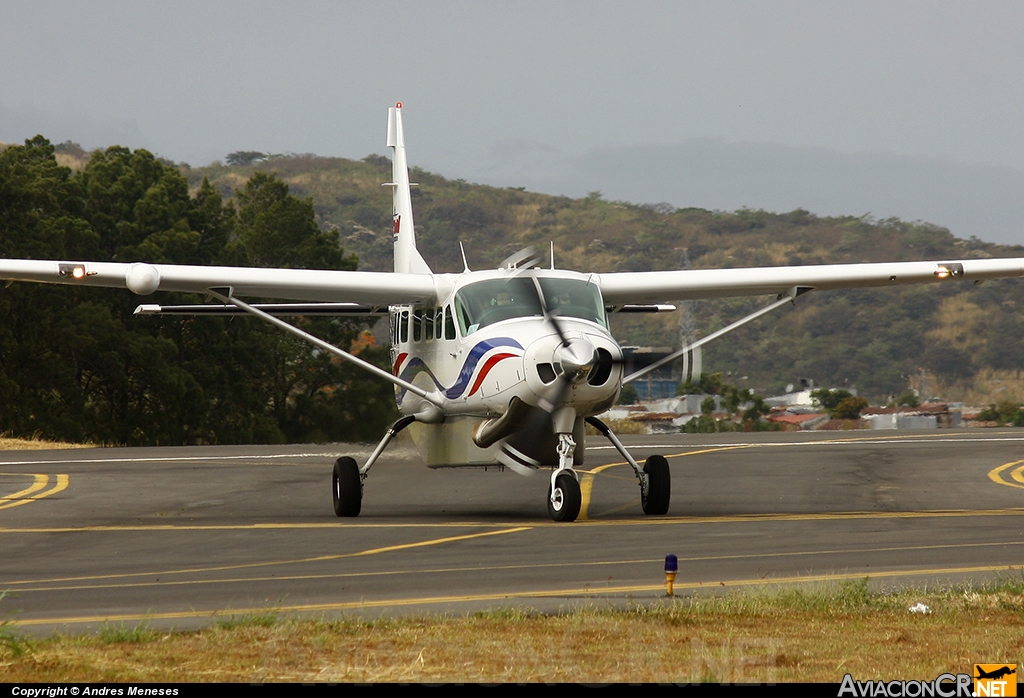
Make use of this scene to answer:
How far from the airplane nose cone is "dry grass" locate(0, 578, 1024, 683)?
203 inches

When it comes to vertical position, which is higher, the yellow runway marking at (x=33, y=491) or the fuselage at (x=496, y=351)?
the fuselage at (x=496, y=351)

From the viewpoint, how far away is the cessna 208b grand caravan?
14484 mm

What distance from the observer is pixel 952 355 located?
287 feet

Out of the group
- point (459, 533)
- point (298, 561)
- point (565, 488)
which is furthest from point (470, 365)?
point (298, 561)

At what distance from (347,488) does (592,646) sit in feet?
32.3

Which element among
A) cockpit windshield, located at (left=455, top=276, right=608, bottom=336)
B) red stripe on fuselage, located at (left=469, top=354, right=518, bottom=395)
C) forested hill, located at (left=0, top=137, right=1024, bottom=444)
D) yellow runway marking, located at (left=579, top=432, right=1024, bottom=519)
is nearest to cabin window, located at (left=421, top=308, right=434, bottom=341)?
cockpit windshield, located at (left=455, top=276, right=608, bottom=336)

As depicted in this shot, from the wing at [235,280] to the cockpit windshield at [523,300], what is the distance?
4.64 ft

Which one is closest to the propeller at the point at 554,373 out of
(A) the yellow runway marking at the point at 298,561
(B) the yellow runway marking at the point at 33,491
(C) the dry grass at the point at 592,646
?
(A) the yellow runway marking at the point at 298,561

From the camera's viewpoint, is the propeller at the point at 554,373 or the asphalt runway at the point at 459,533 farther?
the propeller at the point at 554,373

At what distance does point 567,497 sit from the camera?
14.6 metres

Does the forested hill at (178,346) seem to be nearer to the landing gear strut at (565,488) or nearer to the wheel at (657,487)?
the wheel at (657,487)

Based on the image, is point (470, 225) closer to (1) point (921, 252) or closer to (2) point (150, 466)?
(1) point (921, 252)

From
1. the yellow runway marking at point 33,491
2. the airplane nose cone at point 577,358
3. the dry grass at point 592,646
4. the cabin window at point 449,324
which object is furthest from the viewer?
the yellow runway marking at point 33,491

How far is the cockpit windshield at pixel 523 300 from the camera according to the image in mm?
15250
